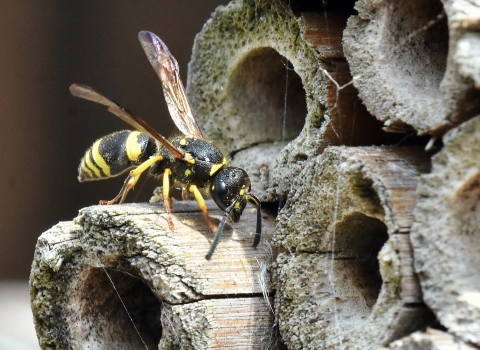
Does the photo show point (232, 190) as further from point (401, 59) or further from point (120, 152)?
point (401, 59)

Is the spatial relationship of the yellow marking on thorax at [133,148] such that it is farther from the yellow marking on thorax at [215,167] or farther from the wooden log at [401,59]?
the wooden log at [401,59]

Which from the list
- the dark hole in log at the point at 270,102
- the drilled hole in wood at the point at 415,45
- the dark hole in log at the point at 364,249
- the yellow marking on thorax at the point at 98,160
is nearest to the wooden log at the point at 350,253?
the dark hole in log at the point at 364,249

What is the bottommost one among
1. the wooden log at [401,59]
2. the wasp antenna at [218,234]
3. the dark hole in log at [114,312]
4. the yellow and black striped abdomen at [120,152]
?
the dark hole in log at [114,312]

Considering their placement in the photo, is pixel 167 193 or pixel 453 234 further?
pixel 167 193

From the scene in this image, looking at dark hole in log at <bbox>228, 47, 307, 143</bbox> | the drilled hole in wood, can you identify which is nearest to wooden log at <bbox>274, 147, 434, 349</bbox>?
the drilled hole in wood

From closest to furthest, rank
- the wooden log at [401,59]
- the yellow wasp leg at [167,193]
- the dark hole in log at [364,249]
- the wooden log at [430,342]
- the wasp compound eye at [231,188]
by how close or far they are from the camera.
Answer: the wooden log at [430,342]
the wooden log at [401,59]
the dark hole in log at [364,249]
the yellow wasp leg at [167,193]
the wasp compound eye at [231,188]

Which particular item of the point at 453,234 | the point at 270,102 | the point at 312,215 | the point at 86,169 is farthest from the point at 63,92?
the point at 453,234
